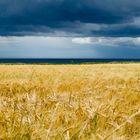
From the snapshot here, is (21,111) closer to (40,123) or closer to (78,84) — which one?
(40,123)

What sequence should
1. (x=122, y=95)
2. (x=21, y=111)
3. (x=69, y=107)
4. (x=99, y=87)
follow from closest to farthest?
(x=21, y=111) → (x=69, y=107) → (x=122, y=95) → (x=99, y=87)

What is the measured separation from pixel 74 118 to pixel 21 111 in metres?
0.49

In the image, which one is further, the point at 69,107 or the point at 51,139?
the point at 69,107

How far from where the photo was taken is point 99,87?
6688 mm

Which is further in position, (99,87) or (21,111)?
(99,87)

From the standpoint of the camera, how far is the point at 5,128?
10.00 feet

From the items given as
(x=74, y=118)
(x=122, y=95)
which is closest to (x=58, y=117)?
(x=74, y=118)

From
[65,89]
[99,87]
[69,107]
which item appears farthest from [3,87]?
[69,107]

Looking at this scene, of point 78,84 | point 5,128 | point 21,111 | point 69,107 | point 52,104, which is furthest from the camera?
point 78,84

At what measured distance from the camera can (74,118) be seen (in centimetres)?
352

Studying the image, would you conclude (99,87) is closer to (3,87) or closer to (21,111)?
(3,87)

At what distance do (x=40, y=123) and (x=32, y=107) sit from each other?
12.2 inches

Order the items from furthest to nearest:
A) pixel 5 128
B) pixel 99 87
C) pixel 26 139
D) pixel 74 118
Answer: pixel 99 87 < pixel 74 118 < pixel 5 128 < pixel 26 139

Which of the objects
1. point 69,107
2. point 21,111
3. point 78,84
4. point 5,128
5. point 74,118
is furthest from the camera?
point 78,84
